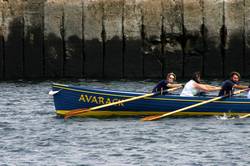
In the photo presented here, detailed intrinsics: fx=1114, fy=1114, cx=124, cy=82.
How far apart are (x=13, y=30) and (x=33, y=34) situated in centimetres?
87

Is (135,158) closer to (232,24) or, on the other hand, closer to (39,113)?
(39,113)

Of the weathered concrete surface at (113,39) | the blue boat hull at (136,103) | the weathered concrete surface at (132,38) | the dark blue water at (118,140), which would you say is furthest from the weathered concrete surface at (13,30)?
the blue boat hull at (136,103)

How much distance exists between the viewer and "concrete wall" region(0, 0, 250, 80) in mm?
47125

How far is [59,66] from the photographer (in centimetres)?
4800

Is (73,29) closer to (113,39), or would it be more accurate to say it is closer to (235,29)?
(113,39)

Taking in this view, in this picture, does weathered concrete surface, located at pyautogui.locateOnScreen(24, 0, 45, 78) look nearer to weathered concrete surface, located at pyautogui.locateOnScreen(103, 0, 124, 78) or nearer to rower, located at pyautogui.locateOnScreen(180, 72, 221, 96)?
weathered concrete surface, located at pyautogui.locateOnScreen(103, 0, 124, 78)

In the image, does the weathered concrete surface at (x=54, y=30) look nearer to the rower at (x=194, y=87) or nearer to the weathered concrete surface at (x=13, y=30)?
the weathered concrete surface at (x=13, y=30)

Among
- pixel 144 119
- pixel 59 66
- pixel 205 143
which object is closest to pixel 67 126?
pixel 144 119

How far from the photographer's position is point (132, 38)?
47406 mm

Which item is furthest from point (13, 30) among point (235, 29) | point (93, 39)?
point (235, 29)

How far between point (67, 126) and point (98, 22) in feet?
43.3

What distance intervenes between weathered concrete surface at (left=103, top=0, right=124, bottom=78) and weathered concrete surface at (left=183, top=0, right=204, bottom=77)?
9.06 feet

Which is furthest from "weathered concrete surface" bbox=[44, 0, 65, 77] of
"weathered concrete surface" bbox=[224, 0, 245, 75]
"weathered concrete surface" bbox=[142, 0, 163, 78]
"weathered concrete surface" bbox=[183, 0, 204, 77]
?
"weathered concrete surface" bbox=[224, 0, 245, 75]

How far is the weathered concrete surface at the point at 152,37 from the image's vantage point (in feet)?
155
